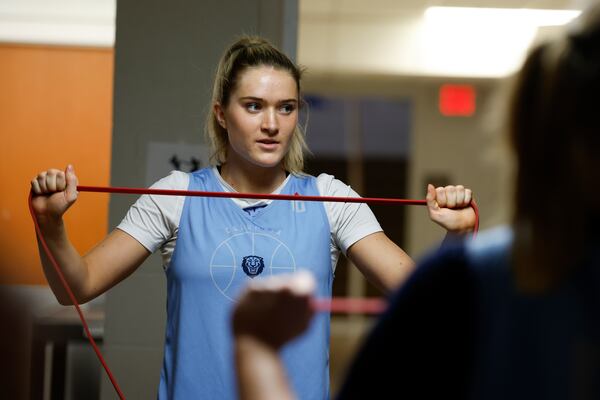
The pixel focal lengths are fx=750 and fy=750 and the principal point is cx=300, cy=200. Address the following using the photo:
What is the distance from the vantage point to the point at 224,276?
1364 mm

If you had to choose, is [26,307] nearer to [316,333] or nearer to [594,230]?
[316,333]

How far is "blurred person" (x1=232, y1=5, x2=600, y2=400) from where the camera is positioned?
19.4 inches

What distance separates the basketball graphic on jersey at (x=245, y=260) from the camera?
4.48ft

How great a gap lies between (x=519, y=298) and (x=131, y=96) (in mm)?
1743

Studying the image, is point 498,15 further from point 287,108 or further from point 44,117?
point 287,108

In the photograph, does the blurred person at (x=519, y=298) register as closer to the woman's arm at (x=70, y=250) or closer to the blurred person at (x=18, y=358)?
the woman's arm at (x=70, y=250)

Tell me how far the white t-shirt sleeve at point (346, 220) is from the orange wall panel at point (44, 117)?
1.46 meters

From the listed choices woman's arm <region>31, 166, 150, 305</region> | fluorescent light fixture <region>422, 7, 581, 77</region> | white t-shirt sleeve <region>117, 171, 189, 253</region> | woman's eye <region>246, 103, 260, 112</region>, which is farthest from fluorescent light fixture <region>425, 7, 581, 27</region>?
woman's arm <region>31, 166, 150, 305</region>

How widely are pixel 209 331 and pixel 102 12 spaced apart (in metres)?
1.90

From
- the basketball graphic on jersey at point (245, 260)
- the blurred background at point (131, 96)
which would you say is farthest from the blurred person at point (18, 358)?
the basketball graphic on jersey at point (245, 260)

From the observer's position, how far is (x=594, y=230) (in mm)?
503

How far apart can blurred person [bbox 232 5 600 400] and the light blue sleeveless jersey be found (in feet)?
2.65

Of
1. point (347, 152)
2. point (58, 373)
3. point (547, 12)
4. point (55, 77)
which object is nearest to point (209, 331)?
point (58, 373)

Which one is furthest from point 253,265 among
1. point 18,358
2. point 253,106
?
point 18,358
